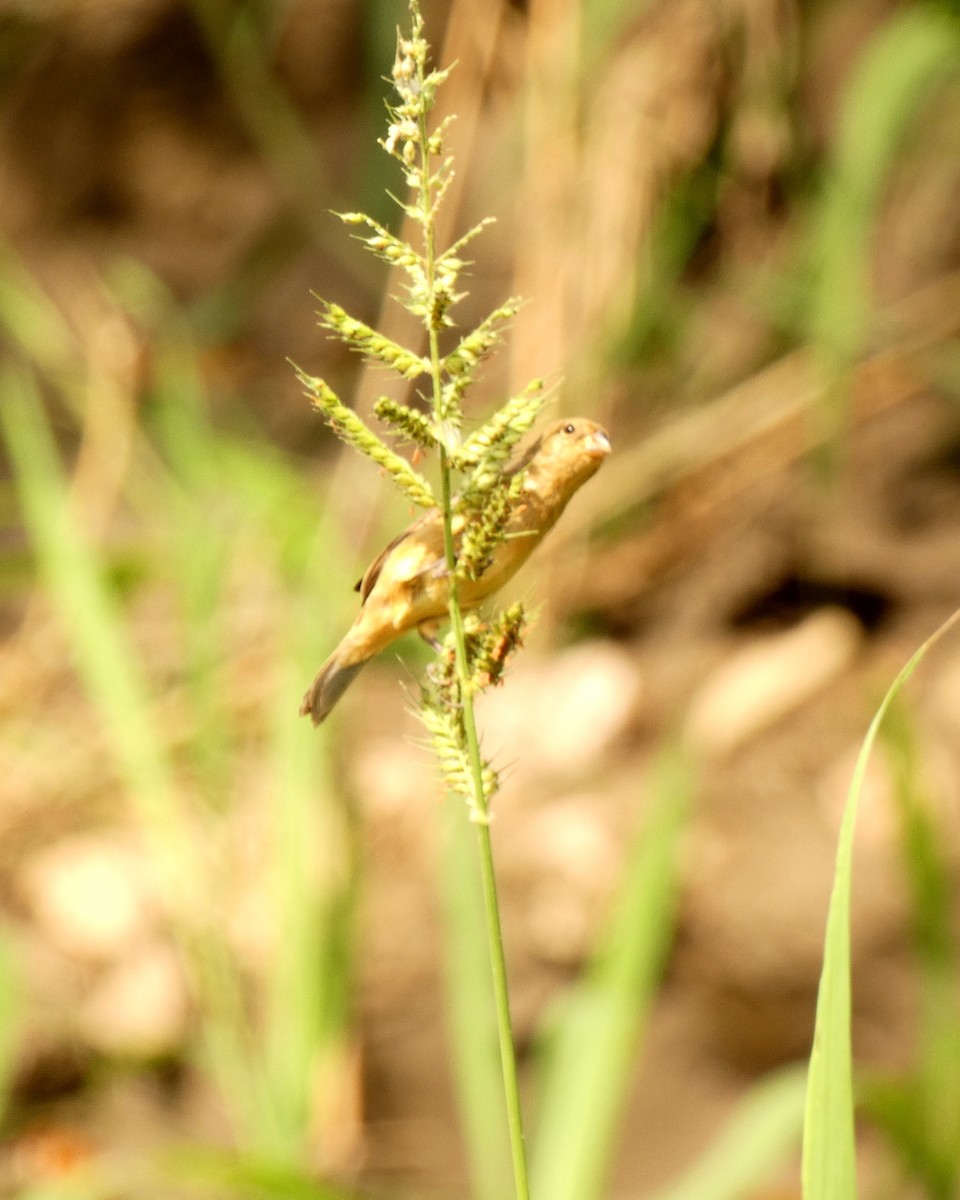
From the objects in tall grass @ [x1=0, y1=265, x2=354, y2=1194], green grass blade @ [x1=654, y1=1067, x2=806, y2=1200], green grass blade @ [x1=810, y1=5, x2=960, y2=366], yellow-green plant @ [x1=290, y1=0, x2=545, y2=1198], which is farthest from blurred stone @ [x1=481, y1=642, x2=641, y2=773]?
yellow-green plant @ [x1=290, y1=0, x2=545, y2=1198]

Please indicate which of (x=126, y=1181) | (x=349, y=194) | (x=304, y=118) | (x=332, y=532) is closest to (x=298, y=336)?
(x=349, y=194)

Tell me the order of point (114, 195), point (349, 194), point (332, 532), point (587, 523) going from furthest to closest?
point (114, 195)
point (349, 194)
point (587, 523)
point (332, 532)

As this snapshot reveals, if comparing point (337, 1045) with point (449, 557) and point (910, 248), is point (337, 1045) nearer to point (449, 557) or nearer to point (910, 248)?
point (449, 557)

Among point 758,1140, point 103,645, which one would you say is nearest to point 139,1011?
point 103,645

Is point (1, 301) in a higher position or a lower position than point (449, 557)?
higher

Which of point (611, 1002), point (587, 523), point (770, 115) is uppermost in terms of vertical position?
point (770, 115)

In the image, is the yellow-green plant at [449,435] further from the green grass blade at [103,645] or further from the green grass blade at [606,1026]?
the green grass blade at [103,645]

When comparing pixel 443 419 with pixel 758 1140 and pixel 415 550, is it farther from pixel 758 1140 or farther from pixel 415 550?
pixel 758 1140
